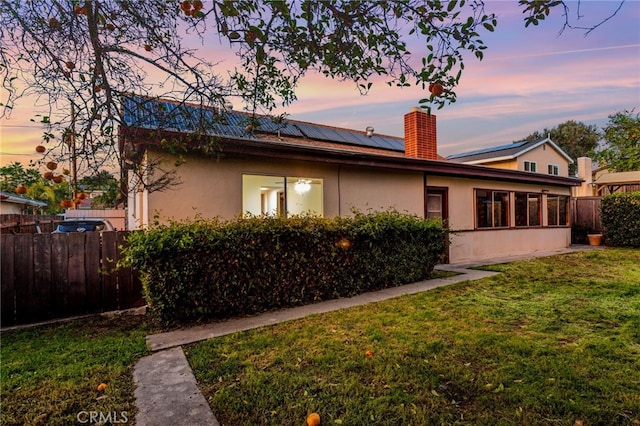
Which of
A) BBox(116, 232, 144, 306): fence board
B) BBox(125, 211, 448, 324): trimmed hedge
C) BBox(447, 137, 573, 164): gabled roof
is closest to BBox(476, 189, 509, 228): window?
BBox(125, 211, 448, 324): trimmed hedge


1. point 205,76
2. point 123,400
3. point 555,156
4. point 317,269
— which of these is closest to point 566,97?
point 317,269

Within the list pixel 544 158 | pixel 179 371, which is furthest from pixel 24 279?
pixel 544 158

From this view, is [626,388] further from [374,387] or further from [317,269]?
[317,269]

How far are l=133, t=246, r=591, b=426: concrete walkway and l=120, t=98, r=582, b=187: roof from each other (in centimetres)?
194

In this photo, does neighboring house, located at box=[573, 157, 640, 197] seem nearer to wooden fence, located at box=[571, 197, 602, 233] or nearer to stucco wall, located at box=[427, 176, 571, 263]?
wooden fence, located at box=[571, 197, 602, 233]

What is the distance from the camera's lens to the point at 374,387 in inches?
104

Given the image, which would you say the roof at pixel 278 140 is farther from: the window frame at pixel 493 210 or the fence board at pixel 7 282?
the fence board at pixel 7 282

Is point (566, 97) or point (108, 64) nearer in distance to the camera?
point (108, 64)

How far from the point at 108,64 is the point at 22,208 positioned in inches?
954

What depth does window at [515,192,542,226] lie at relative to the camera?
1166cm

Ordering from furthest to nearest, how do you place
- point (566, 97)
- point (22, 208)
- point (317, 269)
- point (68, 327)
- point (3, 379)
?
1. point (22, 208)
2. point (566, 97)
3. point (317, 269)
4. point (68, 327)
5. point (3, 379)

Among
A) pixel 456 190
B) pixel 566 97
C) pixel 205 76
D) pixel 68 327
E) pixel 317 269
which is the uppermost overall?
pixel 566 97

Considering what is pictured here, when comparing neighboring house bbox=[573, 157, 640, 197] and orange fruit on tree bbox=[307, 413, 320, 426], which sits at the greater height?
neighboring house bbox=[573, 157, 640, 197]

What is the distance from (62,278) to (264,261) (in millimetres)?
2850
